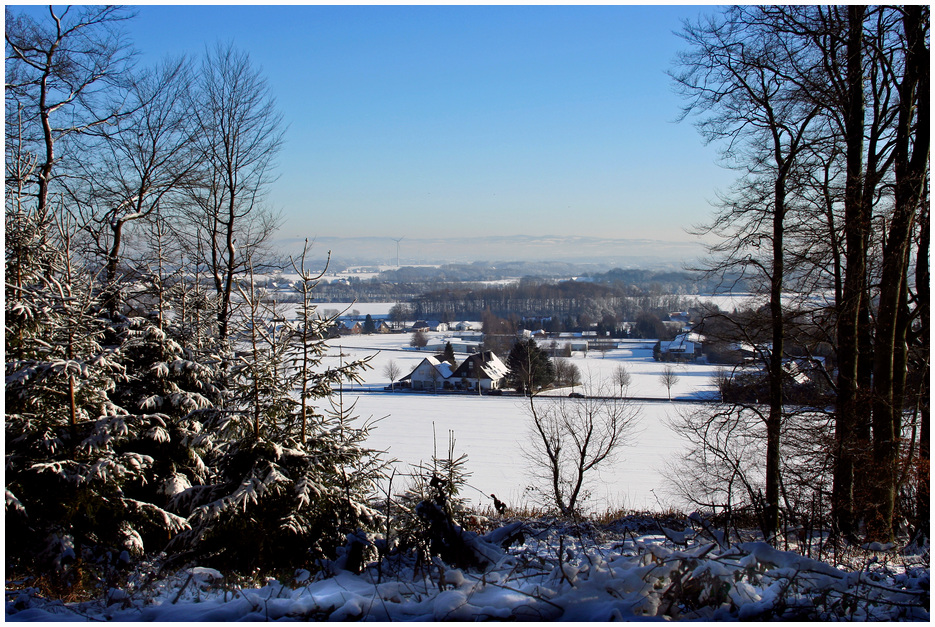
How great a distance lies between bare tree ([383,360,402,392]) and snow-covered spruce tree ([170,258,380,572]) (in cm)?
3704

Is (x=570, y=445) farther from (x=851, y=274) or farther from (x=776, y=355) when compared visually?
(x=851, y=274)

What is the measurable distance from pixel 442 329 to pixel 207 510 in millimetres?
71414

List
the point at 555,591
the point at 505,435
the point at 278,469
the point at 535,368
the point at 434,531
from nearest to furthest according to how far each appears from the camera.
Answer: the point at 555,591
the point at 434,531
the point at 278,469
the point at 505,435
the point at 535,368

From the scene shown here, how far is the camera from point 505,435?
27.0 meters

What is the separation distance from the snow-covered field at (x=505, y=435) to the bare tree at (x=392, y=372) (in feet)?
2.45

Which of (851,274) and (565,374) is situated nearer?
(851,274)

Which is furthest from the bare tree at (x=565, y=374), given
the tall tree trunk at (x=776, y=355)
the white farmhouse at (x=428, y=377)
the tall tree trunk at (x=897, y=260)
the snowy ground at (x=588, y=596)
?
the snowy ground at (x=588, y=596)

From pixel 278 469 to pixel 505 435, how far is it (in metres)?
22.1

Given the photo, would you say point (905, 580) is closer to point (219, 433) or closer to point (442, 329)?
point (219, 433)

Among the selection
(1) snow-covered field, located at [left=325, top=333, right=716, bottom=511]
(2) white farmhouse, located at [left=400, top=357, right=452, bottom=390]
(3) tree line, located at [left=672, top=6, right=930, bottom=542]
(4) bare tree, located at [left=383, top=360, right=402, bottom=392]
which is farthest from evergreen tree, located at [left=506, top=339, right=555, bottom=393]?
(3) tree line, located at [left=672, top=6, right=930, bottom=542]

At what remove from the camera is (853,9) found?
7.57 meters

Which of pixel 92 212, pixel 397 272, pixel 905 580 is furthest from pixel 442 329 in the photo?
→ pixel 905 580

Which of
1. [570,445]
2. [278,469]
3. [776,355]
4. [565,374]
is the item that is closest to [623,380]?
[565,374]

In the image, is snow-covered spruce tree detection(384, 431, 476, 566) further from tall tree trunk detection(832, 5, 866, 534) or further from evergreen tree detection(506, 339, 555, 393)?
evergreen tree detection(506, 339, 555, 393)
